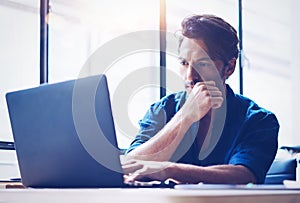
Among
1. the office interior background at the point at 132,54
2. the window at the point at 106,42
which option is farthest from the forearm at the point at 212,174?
the window at the point at 106,42

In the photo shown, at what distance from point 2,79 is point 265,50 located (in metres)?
3.18

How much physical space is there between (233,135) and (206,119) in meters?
0.16

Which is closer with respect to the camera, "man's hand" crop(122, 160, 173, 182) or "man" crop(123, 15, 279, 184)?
"man's hand" crop(122, 160, 173, 182)

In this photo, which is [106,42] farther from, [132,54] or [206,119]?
[206,119]

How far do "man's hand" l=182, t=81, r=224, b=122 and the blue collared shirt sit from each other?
0.04m

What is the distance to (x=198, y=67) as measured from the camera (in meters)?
1.89

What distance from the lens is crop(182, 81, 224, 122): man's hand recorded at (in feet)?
5.93

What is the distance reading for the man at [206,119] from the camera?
1.66 meters

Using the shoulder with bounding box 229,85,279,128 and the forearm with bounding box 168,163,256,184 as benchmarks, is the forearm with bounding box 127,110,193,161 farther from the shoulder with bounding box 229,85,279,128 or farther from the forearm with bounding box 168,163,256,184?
the forearm with bounding box 168,163,256,184

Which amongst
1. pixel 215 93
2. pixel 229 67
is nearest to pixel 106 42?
pixel 229 67

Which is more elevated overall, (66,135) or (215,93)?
(66,135)

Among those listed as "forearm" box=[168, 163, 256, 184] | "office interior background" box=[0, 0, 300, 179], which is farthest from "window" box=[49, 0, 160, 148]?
"forearm" box=[168, 163, 256, 184]

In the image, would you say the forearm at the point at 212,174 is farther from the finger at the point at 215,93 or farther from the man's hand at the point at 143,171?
the finger at the point at 215,93

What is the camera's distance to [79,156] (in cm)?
94
